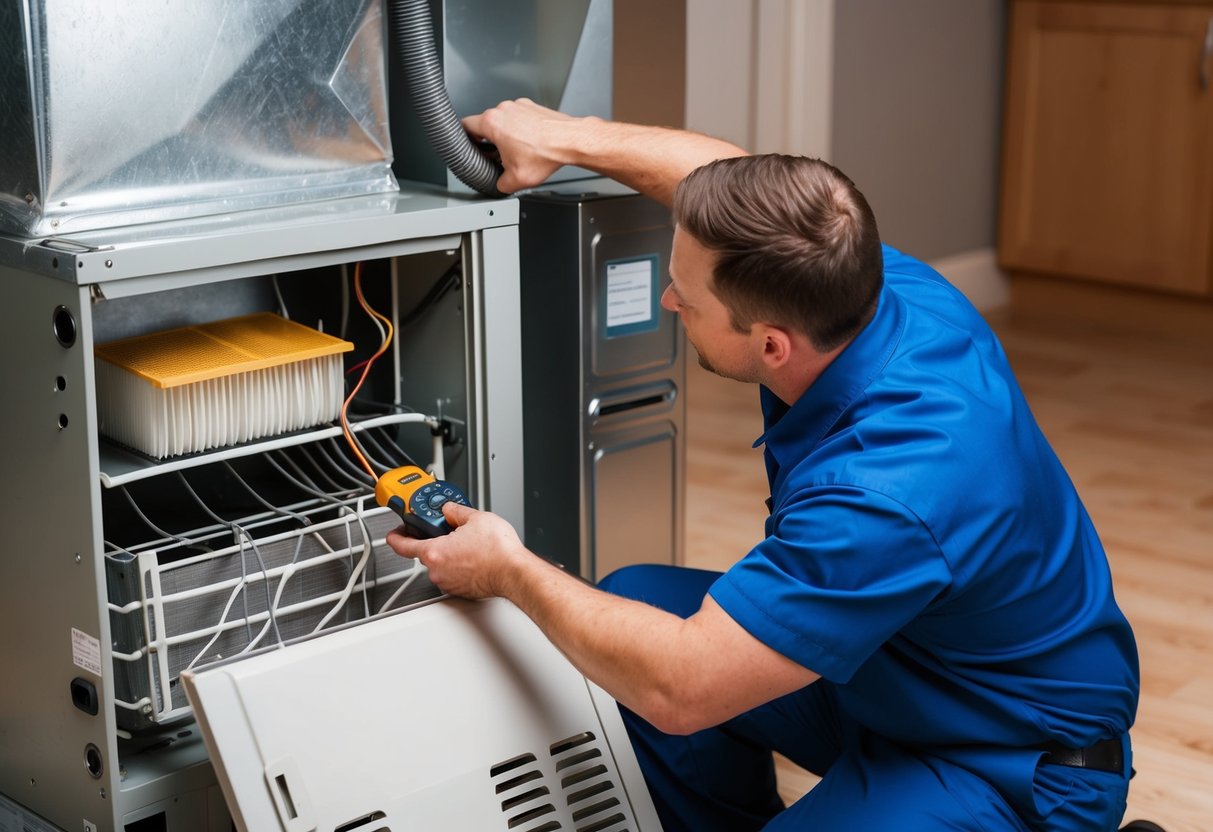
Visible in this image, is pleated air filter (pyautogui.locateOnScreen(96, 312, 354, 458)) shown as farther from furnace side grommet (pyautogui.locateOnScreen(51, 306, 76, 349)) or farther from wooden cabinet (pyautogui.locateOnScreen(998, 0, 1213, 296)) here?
wooden cabinet (pyautogui.locateOnScreen(998, 0, 1213, 296))

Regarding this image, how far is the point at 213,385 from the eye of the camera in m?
1.40

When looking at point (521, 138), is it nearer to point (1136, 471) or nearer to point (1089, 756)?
point (1089, 756)

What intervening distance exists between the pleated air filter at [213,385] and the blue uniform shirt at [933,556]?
451 millimetres

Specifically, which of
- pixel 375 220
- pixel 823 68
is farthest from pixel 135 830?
pixel 823 68

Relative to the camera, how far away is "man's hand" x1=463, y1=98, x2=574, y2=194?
159 cm

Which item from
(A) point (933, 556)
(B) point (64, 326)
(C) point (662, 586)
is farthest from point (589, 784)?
(B) point (64, 326)

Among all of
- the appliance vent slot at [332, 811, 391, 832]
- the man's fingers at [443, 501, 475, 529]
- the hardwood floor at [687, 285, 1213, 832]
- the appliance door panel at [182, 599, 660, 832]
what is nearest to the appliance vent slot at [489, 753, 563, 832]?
the appliance door panel at [182, 599, 660, 832]

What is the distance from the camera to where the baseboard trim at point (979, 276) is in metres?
4.08

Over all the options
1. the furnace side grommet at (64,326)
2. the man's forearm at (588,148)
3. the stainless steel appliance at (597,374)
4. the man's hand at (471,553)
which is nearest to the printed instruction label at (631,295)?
the stainless steel appliance at (597,374)

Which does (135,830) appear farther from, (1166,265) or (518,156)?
(1166,265)

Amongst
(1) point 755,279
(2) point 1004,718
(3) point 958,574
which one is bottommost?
(2) point 1004,718

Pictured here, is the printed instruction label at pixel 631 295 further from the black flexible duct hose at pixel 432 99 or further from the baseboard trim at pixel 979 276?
the baseboard trim at pixel 979 276

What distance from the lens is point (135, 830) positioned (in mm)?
1523

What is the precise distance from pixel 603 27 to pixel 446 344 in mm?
434
